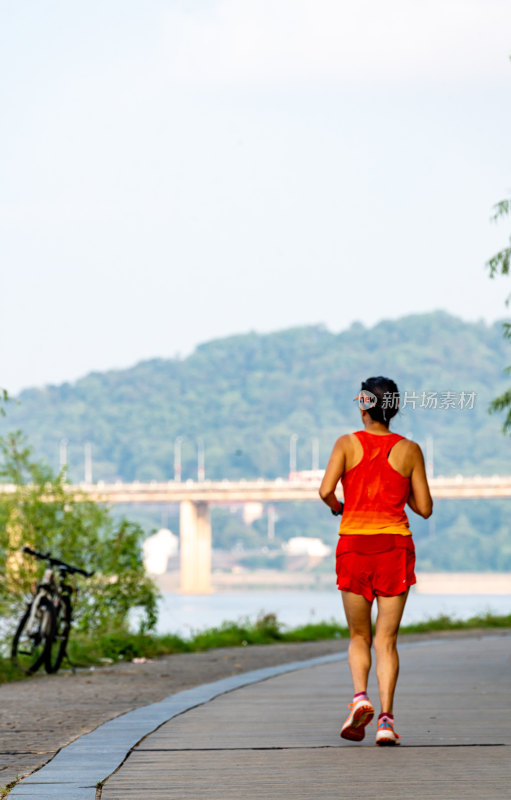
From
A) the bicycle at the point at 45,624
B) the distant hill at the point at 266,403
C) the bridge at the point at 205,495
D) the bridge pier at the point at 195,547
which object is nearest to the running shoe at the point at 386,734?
the bicycle at the point at 45,624

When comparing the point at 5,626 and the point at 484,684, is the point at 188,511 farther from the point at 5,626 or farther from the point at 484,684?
the point at 484,684

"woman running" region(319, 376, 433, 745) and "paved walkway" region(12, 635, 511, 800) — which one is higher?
"woman running" region(319, 376, 433, 745)

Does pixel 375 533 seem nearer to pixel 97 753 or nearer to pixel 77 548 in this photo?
pixel 97 753

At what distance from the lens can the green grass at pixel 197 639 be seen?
15148mm

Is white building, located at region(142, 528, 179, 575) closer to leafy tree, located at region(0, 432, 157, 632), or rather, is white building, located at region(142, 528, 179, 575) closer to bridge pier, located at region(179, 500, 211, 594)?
bridge pier, located at region(179, 500, 211, 594)

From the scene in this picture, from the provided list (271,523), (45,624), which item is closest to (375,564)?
(45,624)

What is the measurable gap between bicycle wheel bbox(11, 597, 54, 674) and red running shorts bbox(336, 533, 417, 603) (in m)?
6.02

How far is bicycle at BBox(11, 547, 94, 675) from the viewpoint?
12.5 metres

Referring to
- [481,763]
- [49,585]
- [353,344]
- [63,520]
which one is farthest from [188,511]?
[353,344]

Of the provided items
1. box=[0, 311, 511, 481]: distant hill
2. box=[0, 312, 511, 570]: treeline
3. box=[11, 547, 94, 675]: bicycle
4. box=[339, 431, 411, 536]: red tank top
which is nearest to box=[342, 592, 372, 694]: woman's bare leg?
box=[339, 431, 411, 536]: red tank top

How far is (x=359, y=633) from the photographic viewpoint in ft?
23.3

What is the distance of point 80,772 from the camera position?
593 centimetres

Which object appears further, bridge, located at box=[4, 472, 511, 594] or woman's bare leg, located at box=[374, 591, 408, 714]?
bridge, located at box=[4, 472, 511, 594]

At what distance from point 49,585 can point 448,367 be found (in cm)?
16855
